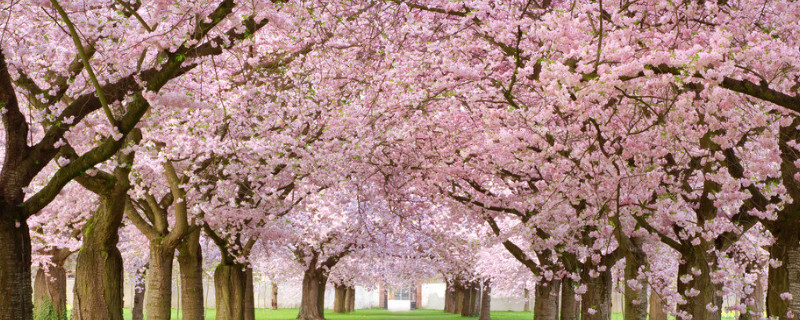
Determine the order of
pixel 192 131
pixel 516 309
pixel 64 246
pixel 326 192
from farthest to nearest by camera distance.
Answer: pixel 516 309 < pixel 64 246 < pixel 326 192 < pixel 192 131

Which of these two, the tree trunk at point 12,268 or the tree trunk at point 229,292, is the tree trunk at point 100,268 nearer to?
the tree trunk at point 12,268

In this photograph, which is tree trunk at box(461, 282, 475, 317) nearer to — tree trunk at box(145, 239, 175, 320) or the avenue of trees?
the avenue of trees

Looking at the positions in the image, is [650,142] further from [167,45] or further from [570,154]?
[167,45]

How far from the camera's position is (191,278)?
21.3m

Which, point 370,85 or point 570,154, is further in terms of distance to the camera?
point 370,85

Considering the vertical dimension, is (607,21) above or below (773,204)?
above

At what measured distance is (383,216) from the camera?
97.9ft

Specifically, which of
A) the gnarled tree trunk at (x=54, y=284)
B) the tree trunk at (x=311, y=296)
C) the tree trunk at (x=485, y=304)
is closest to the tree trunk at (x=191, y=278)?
the gnarled tree trunk at (x=54, y=284)

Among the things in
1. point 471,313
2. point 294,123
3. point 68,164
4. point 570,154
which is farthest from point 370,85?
point 471,313

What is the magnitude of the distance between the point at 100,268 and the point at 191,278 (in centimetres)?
685

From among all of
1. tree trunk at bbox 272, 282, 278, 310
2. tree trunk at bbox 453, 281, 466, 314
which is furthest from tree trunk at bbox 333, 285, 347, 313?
tree trunk at bbox 272, 282, 278, 310

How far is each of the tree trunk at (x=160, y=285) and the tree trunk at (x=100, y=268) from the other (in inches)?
175

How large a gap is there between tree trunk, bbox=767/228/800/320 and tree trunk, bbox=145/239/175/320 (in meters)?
12.5

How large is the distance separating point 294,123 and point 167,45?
25.0 feet
